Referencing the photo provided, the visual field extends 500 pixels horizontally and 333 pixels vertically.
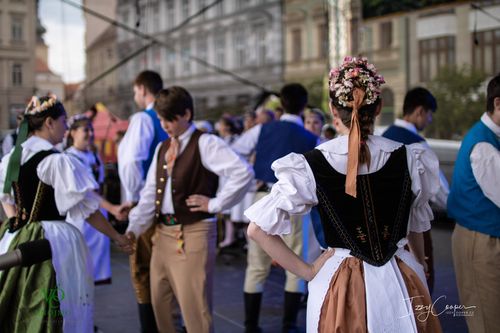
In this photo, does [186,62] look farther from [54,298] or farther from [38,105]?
[54,298]

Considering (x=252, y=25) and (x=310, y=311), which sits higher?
(x=252, y=25)

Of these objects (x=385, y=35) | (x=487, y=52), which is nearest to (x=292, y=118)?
(x=385, y=35)

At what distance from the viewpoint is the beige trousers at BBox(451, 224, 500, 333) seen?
143 inches

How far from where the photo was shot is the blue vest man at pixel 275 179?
4840 mm

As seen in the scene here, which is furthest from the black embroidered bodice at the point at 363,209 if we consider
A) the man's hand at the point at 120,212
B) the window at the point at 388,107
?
the window at the point at 388,107

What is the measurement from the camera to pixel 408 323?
7.95 feet

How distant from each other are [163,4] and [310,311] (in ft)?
27.0

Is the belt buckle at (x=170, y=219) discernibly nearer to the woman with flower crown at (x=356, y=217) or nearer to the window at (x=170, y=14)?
the woman with flower crown at (x=356, y=217)

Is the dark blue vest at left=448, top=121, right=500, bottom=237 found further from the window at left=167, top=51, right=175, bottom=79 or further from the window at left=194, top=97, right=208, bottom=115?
the window at left=194, top=97, right=208, bottom=115

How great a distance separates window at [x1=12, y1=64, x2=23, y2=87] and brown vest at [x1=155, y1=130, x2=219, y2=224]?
16.3 ft

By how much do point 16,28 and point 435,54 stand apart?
595cm

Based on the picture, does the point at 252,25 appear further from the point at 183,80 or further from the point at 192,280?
the point at 192,280

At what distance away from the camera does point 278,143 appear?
519 cm

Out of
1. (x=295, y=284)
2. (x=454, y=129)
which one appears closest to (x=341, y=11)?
(x=454, y=129)
